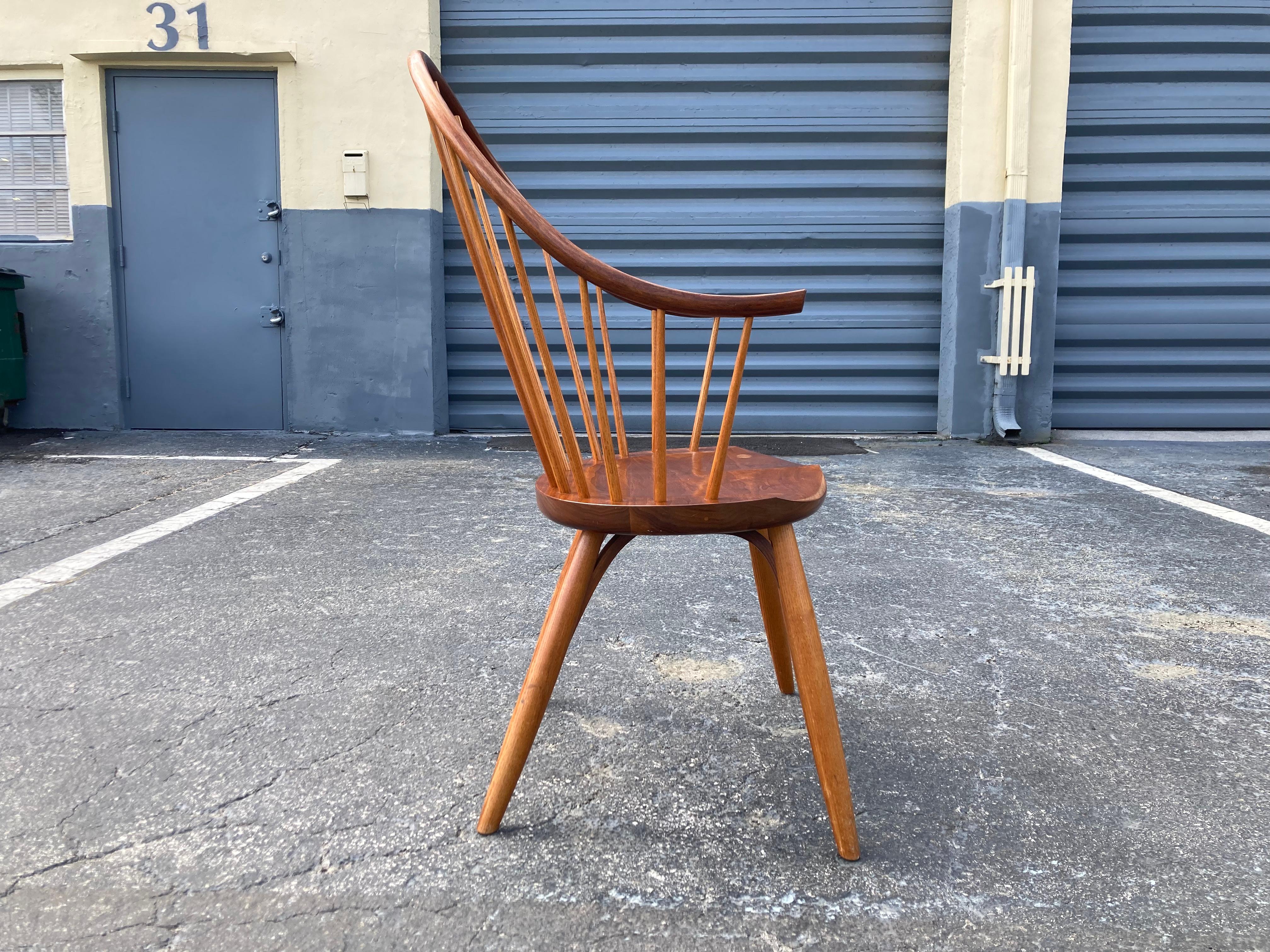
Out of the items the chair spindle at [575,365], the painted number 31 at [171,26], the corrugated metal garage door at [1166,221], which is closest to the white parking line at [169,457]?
the painted number 31 at [171,26]

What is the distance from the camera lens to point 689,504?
3.96 ft

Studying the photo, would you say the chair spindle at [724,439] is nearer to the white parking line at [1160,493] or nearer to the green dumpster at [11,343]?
the white parking line at [1160,493]

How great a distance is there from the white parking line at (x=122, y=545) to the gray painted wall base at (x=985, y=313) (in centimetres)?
405

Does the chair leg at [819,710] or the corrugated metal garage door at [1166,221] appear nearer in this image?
the chair leg at [819,710]

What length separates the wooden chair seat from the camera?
3.90 feet

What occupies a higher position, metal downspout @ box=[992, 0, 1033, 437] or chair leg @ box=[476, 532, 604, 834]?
metal downspout @ box=[992, 0, 1033, 437]

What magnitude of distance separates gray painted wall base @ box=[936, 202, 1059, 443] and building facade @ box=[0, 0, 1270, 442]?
0.02 meters

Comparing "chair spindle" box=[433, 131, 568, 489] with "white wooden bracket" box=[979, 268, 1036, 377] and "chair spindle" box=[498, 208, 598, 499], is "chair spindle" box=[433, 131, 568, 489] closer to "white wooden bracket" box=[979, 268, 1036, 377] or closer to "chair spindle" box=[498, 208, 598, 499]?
"chair spindle" box=[498, 208, 598, 499]

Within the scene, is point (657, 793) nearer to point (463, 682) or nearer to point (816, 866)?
point (816, 866)

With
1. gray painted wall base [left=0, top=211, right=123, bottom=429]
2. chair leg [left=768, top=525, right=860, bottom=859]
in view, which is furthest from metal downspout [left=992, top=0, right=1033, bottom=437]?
gray painted wall base [left=0, top=211, right=123, bottom=429]

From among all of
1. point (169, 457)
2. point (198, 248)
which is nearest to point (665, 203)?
point (198, 248)

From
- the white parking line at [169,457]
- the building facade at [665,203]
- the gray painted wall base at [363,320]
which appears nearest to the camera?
the white parking line at [169,457]

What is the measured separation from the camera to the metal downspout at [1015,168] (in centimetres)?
527

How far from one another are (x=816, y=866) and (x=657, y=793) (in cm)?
28
